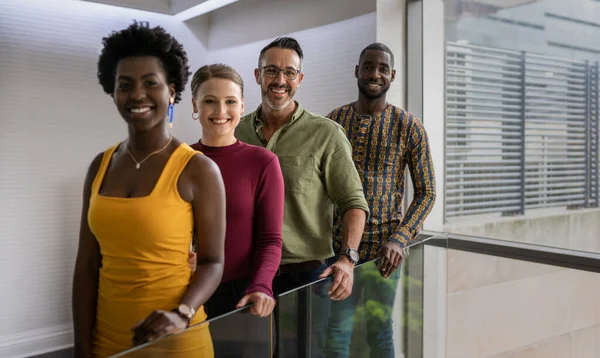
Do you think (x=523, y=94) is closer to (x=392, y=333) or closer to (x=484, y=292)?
(x=484, y=292)

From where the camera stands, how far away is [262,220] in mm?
1633

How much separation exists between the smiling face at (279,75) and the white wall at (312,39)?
1705 millimetres

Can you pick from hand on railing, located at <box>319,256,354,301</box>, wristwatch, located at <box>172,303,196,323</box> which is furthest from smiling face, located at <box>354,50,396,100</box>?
wristwatch, located at <box>172,303,196,323</box>

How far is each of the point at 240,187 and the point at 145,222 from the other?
338mm

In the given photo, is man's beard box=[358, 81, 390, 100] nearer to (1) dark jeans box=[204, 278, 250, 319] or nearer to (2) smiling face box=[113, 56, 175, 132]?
(1) dark jeans box=[204, 278, 250, 319]

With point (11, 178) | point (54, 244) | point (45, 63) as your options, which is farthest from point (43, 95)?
point (54, 244)

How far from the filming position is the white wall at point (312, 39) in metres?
3.67

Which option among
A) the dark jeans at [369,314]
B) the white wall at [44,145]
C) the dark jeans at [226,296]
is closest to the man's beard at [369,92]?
the dark jeans at [369,314]

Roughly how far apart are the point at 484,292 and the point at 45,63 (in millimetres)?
3211

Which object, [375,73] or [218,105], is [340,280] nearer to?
[218,105]

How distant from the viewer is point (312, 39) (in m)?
3.95

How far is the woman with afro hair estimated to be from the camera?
1.34 m

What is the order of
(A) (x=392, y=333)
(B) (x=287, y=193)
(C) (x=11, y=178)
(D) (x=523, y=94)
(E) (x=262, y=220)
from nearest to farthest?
(E) (x=262, y=220) → (B) (x=287, y=193) → (A) (x=392, y=333) → (D) (x=523, y=94) → (C) (x=11, y=178)

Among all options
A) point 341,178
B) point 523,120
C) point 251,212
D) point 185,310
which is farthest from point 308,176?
point 523,120
